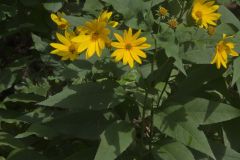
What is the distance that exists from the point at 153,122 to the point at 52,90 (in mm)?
1283

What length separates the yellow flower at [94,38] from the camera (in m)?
2.42

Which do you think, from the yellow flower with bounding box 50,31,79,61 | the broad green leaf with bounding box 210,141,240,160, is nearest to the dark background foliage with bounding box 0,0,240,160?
the broad green leaf with bounding box 210,141,240,160

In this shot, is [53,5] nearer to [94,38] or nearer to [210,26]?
[94,38]

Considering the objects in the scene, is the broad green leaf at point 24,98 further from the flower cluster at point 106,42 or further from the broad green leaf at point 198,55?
the broad green leaf at point 198,55

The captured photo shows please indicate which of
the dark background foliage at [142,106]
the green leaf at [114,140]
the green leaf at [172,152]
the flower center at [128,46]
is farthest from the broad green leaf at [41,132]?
the flower center at [128,46]

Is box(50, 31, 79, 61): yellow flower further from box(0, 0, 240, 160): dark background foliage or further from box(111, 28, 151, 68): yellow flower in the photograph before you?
box(111, 28, 151, 68): yellow flower

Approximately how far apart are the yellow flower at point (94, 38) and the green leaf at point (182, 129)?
52cm

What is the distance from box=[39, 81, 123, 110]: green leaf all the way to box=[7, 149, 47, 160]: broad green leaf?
54cm

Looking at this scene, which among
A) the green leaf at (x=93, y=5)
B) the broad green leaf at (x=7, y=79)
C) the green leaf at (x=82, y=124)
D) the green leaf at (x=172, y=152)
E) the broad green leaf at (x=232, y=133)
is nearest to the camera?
the green leaf at (x=172, y=152)

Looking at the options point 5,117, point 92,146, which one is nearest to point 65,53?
point 92,146

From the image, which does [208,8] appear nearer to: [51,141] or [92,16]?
[92,16]

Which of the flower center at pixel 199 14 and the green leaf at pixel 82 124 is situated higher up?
the flower center at pixel 199 14

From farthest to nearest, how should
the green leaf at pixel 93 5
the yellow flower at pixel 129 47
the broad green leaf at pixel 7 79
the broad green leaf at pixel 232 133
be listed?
the broad green leaf at pixel 7 79
the green leaf at pixel 93 5
the broad green leaf at pixel 232 133
the yellow flower at pixel 129 47

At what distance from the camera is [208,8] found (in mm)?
2559
